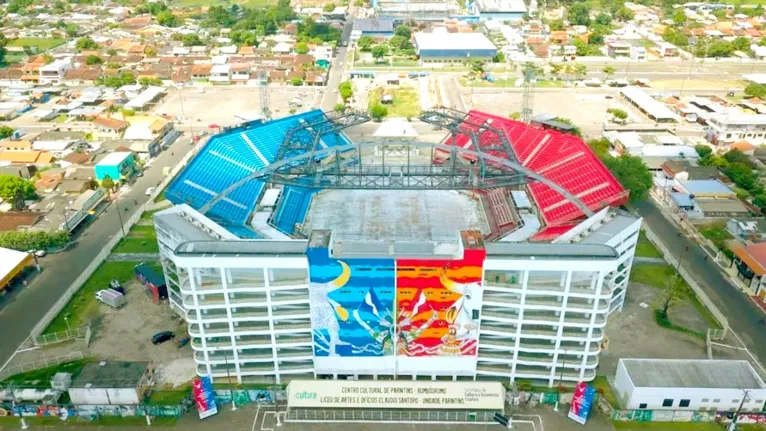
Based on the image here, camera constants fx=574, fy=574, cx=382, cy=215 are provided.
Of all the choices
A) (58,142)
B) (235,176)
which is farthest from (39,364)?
(58,142)

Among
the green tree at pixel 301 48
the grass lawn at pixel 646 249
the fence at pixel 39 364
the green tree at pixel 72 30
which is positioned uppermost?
the green tree at pixel 72 30

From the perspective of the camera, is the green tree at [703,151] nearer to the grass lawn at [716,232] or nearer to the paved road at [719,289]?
the grass lawn at [716,232]

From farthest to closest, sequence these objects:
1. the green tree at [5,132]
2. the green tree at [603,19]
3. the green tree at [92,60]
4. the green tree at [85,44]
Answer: the green tree at [603,19] < the green tree at [85,44] < the green tree at [92,60] < the green tree at [5,132]

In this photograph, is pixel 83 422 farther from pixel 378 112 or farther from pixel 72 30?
pixel 72 30

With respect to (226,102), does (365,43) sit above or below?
above

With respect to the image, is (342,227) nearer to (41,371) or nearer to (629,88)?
(41,371)

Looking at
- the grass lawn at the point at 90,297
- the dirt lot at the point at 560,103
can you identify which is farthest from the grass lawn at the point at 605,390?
the dirt lot at the point at 560,103

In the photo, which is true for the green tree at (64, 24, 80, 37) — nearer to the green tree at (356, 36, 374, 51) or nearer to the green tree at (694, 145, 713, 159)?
the green tree at (356, 36, 374, 51)
